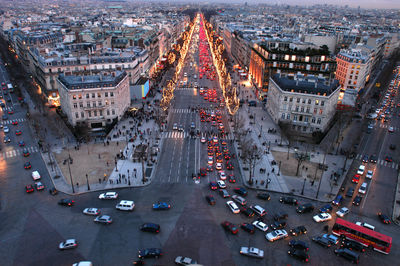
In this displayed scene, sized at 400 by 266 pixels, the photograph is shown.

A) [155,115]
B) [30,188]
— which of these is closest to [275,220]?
[30,188]

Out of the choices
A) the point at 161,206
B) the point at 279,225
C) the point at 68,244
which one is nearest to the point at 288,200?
the point at 279,225

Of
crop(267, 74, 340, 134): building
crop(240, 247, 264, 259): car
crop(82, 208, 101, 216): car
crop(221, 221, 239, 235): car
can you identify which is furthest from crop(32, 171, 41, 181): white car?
crop(267, 74, 340, 134): building

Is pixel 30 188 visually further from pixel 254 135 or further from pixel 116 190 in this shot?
pixel 254 135

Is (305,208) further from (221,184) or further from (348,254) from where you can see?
(221,184)

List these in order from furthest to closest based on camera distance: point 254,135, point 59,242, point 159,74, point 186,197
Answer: point 159,74, point 254,135, point 186,197, point 59,242

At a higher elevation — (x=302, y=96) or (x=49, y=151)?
(x=302, y=96)

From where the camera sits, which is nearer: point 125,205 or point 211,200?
point 125,205
